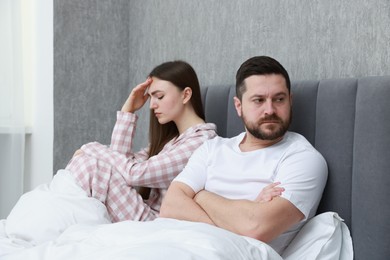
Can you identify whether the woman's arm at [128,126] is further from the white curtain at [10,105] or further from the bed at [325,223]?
the white curtain at [10,105]

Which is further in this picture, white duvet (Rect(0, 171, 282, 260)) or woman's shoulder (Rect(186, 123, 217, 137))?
woman's shoulder (Rect(186, 123, 217, 137))

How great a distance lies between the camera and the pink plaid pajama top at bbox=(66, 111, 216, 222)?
2.20m

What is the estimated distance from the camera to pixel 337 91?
176cm

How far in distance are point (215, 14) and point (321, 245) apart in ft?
4.52

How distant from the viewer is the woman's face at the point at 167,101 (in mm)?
2352

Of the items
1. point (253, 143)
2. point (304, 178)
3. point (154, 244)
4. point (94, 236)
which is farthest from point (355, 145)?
point (94, 236)

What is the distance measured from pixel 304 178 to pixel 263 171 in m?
0.17

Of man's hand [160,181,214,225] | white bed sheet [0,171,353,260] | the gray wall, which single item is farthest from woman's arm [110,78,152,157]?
man's hand [160,181,214,225]

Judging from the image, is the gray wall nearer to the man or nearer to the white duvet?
the man

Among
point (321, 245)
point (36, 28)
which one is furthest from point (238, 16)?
point (36, 28)

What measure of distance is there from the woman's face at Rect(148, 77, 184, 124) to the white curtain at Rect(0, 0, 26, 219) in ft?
4.08

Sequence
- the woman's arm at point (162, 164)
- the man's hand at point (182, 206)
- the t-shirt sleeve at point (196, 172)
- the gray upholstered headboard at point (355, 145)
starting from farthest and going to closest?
the woman's arm at point (162, 164), the t-shirt sleeve at point (196, 172), the man's hand at point (182, 206), the gray upholstered headboard at point (355, 145)

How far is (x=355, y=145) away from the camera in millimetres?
1667

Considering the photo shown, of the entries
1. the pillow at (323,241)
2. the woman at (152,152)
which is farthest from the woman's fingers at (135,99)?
the pillow at (323,241)
